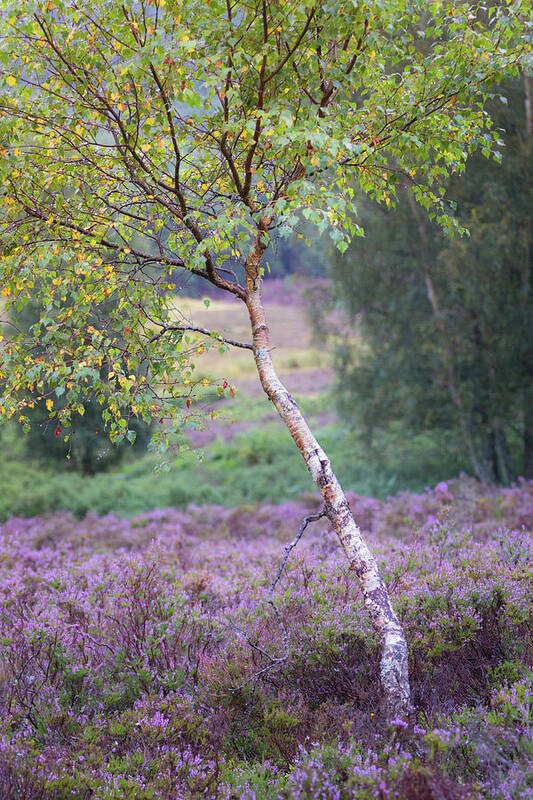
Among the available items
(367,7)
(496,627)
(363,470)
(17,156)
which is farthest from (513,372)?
(17,156)

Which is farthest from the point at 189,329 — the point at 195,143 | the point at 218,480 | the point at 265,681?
the point at 218,480

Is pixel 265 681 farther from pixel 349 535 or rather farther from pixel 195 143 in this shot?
pixel 195 143

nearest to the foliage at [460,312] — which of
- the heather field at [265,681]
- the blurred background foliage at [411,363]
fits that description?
the blurred background foliage at [411,363]

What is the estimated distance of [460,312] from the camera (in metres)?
13.1

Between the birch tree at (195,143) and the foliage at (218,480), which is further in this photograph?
the foliage at (218,480)

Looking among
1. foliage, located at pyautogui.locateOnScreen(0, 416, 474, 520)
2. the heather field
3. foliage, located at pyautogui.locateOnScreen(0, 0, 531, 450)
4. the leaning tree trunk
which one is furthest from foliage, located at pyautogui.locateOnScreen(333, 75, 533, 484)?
the leaning tree trunk

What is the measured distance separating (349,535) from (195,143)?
276cm

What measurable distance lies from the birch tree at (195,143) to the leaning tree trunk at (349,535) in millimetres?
12

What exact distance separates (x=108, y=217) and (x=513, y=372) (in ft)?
33.8

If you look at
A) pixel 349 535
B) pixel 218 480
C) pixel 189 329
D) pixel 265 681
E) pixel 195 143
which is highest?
pixel 195 143

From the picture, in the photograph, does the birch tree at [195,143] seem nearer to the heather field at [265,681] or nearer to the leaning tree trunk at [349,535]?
the leaning tree trunk at [349,535]

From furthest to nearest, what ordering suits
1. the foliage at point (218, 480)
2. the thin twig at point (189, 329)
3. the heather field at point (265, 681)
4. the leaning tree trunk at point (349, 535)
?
the foliage at point (218, 480) → the thin twig at point (189, 329) → the leaning tree trunk at point (349, 535) → the heather field at point (265, 681)

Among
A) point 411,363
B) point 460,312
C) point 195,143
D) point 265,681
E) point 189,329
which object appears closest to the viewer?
point 195,143

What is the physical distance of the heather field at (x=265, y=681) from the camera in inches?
124
